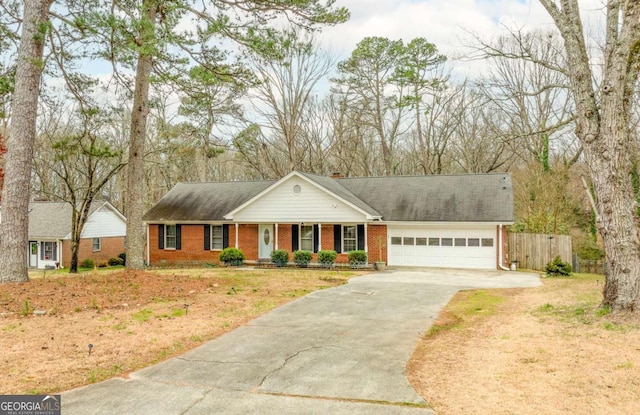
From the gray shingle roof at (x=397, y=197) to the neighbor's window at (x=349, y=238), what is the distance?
4.32ft

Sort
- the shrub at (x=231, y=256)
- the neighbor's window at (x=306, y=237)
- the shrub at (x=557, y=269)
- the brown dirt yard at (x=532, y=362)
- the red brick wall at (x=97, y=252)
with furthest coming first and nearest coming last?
the red brick wall at (x=97, y=252)
the neighbor's window at (x=306, y=237)
the shrub at (x=231, y=256)
the shrub at (x=557, y=269)
the brown dirt yard at (x=532, y=362)

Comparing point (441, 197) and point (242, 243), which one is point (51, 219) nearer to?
point (242, 243)

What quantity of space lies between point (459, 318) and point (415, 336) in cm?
207

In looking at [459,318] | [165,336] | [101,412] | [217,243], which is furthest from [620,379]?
[217,243]

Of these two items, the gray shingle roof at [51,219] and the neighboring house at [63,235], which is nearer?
the gray shingle roof at [51,219]

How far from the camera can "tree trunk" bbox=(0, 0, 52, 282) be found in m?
11.8

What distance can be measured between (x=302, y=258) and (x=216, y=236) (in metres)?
5.75

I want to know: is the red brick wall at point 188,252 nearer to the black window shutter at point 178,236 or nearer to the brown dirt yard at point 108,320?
the black window shutter at point 178,236

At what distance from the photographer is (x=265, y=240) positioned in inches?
954

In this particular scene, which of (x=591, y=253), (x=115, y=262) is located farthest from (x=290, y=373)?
(x=115, y=262)

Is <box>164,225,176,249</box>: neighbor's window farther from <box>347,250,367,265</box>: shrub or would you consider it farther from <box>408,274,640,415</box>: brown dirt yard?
<box>408,274,640,415</box>: brown dirt yard

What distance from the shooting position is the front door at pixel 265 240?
2409cm

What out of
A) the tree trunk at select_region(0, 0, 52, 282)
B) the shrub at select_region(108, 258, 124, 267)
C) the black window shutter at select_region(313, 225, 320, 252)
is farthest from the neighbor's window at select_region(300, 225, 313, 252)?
the shrub at select_region(108, 258, 124, 267)

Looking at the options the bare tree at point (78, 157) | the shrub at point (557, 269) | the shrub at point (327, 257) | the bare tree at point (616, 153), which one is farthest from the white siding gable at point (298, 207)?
the bare tree at point (616, 153)
